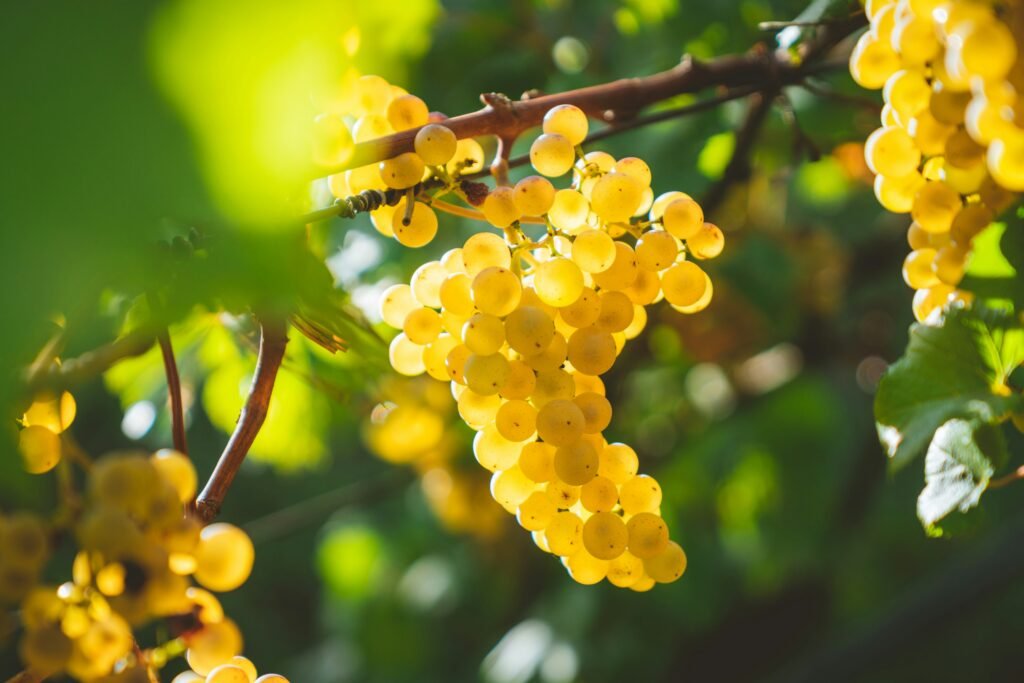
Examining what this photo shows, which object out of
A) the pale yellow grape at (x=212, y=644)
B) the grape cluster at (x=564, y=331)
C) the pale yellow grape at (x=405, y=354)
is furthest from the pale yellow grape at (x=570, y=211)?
the pale yellow grape at (x=212, y=644)

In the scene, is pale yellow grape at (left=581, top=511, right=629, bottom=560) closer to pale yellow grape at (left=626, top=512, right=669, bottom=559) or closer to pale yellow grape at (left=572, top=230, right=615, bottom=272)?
pale yellow grape at (left=626, top=512, right=669, bottom=559)

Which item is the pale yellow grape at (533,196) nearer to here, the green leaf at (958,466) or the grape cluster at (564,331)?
the grape cluster at (564,331)

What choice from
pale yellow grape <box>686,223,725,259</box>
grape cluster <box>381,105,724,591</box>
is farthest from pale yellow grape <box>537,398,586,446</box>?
pale yellow grape <box>686,223,725,259</box>

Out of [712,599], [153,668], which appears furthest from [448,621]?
[153,668]

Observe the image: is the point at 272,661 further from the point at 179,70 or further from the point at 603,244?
the point at 179,70

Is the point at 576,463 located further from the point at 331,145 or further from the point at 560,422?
the point at 331,145

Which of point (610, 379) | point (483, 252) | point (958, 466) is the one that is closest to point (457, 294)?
point (483, 252)

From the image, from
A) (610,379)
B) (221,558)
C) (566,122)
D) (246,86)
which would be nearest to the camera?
(246,86)
